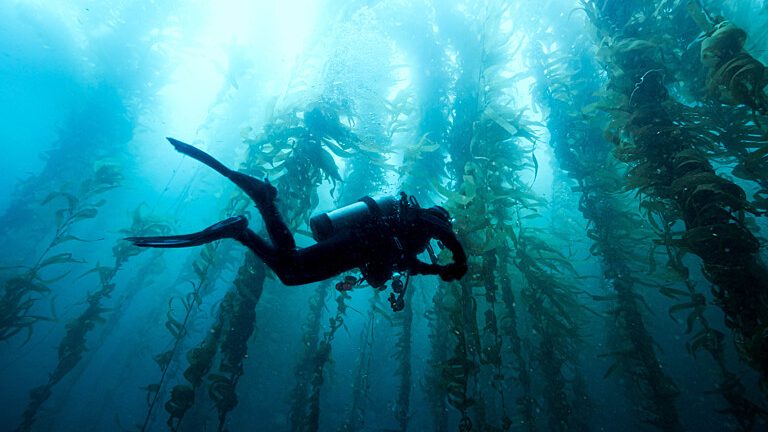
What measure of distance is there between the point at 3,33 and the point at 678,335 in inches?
1923

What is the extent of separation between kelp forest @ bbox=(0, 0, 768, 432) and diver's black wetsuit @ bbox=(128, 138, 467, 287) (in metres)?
0.34

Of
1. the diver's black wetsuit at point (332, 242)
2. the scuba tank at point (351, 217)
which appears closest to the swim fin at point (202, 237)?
the diver's black wetsuit at point (332, 242)

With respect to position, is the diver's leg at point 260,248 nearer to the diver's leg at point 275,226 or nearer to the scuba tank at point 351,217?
the diver's leg at point 275,226

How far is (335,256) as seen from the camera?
272 centimetres

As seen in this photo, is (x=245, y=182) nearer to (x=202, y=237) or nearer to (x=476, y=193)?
(x=202, y=237)

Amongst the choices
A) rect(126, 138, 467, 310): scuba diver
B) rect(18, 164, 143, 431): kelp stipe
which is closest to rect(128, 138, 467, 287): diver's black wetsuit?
rect(126, 138, 467, 310): scuba diver

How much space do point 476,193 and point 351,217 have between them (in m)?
3.43

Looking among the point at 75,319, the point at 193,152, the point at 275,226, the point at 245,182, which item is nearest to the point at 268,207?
the point at 275,226

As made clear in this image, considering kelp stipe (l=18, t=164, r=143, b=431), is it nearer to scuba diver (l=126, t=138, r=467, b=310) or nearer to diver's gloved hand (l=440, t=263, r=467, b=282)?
scuba diver (l=126, t=138, r=467, b=310)

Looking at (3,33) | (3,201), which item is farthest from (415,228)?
(3,201)

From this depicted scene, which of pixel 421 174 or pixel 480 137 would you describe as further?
pixel 421 174

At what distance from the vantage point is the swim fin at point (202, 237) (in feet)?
7.57

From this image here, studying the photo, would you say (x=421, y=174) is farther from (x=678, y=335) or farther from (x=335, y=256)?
(x=678, y=335)

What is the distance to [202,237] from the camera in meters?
2.34
